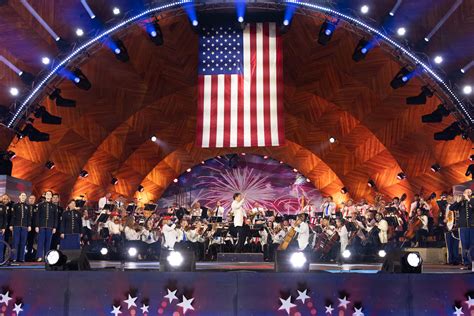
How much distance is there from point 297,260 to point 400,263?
1415 mm

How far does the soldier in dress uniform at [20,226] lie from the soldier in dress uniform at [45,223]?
0.57m

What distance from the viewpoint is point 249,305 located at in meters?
5.19

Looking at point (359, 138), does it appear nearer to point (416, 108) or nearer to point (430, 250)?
point (416, 108)

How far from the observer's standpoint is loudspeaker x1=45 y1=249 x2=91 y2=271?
6.03 m

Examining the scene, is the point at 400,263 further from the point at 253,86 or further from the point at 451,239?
the point at 451,239

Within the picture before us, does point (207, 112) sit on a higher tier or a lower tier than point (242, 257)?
higher

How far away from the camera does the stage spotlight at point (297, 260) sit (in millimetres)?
6609

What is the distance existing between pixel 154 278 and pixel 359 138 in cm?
2181

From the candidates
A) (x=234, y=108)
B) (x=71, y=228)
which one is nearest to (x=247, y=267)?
(x=234, y=108)

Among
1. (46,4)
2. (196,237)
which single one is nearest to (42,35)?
(46,4)

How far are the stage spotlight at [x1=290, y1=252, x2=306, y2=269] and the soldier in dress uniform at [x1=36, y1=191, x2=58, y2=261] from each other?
10762 mm

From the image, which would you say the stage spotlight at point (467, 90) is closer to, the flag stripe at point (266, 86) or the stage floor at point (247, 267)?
the flag stripe at point (266, 86)

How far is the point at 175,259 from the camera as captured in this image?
6.16 m

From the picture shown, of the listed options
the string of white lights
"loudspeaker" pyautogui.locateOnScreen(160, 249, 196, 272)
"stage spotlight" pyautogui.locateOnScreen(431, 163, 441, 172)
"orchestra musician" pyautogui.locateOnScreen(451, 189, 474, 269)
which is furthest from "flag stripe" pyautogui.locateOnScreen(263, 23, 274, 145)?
"stage spotlight" pyautogui.locateOnScreen(431, 163, 441, 172)
